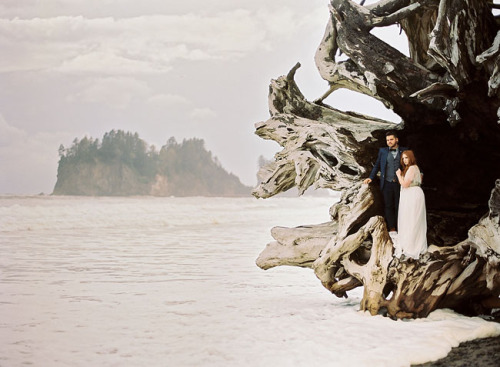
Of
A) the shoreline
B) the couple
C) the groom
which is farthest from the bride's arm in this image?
the shoreline

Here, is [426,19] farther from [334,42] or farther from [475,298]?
[475,298]

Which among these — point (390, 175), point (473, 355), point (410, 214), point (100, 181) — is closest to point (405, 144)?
point (390, 175)

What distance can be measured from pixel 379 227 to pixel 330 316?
93 centimetres

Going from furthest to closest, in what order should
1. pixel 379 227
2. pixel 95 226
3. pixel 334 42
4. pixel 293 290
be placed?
pixel 95 226 → pixel 293 290 → pixel 334 42 → pixel 379 227

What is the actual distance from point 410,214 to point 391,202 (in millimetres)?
423

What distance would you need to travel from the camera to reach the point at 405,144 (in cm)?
543

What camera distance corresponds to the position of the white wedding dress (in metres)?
4.67

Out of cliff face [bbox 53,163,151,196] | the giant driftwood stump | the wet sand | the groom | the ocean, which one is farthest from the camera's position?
cliff face [bbox 53,163,151,196]

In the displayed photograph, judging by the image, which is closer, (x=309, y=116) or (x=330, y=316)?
(x=330, y=316)

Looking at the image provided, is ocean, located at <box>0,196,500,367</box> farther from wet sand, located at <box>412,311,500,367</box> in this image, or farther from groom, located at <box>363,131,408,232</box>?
groom, located at <box>363,131,408,232</box>

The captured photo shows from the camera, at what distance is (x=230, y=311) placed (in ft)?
17.7

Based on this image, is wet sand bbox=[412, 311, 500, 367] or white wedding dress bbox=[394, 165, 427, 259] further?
white wedding dress bbox=[394, 165, 427, 259]

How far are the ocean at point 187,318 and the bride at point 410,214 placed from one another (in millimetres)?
606

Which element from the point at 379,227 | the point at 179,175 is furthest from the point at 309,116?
the point at 179,175
